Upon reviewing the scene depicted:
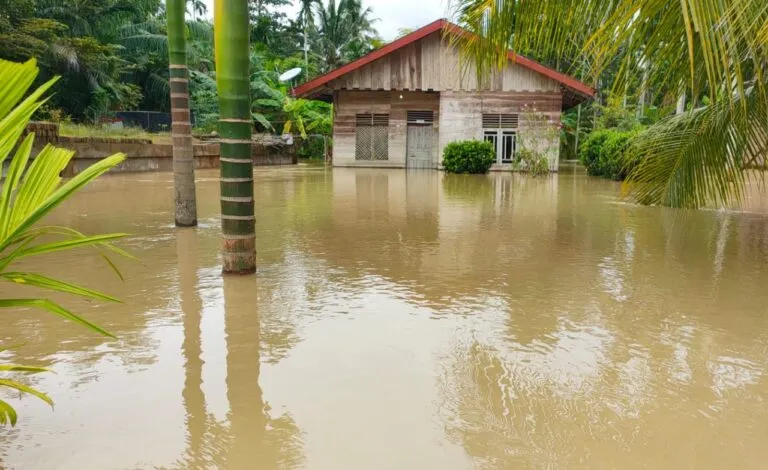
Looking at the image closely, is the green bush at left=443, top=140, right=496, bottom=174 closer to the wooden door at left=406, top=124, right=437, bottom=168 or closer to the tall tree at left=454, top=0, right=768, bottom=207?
the wooden door at left=406, top=124, right=437, bottom=168

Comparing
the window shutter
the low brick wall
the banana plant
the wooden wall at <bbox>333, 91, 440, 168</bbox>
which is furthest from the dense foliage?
the banana plant

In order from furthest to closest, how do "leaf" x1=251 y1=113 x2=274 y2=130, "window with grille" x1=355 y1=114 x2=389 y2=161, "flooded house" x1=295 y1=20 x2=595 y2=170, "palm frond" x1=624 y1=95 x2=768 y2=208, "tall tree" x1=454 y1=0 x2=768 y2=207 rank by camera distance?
"leaf" x1=251 y1=113 x2=274 y2=130 → "window with grille" x1=355 y1=114 x2=389 y2=161 → "flooded house" x1=295 y1=20 x2=595 y2=170 → "palm frond" x1=624 y1=95 x2=768 y2=208 → "tall tree" x1=454 y1=0 x2=768 y2=207

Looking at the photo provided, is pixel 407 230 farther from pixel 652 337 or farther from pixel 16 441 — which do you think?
pixel 16 441

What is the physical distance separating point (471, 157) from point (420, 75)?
360 cm

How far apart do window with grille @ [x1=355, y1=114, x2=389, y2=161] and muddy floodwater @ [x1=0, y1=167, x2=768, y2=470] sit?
17.2 meters

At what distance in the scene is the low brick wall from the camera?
14602mm

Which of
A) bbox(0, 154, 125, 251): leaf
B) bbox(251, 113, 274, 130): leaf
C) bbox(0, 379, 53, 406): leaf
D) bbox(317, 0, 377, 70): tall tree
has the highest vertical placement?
bbox(317, 0, 377, 70): tall tree

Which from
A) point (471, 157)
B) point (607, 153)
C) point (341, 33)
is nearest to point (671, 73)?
point (607, 153)

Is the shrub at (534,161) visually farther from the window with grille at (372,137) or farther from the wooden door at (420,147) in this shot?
the window with grille at (372,137)

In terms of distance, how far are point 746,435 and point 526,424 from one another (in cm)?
85

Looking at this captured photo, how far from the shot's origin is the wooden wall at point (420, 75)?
71.2ft

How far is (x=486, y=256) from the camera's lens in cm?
610

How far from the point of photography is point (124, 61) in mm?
24719

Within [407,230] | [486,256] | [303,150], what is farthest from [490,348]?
[303,150]
